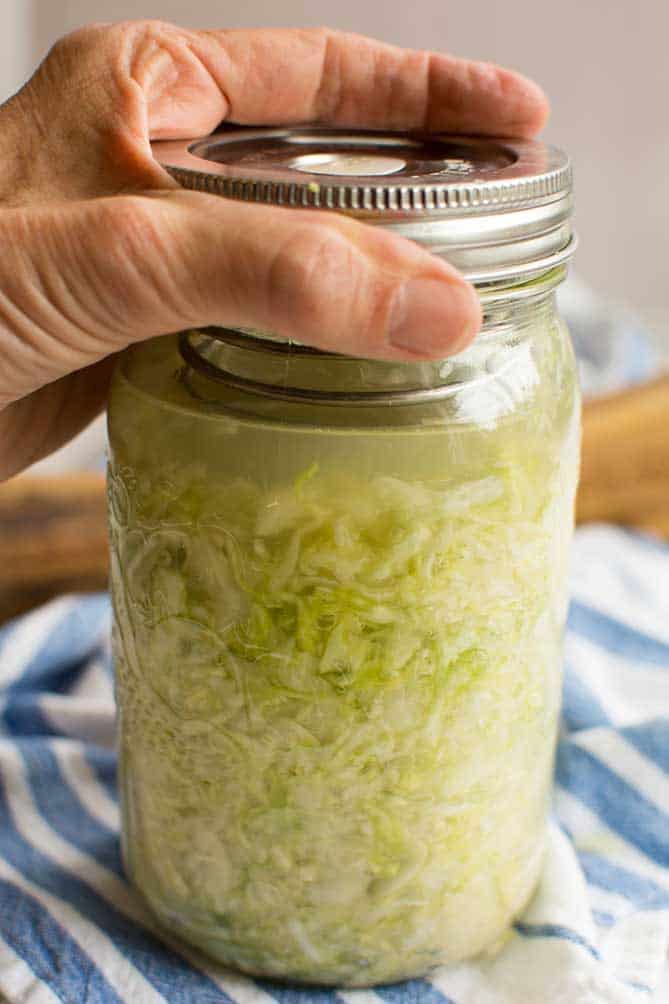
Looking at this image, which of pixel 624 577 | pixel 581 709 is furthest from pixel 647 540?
pixel 581 709

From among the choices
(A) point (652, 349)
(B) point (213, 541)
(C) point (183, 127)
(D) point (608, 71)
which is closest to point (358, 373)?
(B) point (213, 541)

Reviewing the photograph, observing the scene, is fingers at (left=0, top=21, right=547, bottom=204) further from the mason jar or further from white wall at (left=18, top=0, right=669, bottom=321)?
white wall at (left=18, top=0, right=669, bottom=321)

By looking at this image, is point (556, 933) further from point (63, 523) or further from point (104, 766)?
point (63, 523)

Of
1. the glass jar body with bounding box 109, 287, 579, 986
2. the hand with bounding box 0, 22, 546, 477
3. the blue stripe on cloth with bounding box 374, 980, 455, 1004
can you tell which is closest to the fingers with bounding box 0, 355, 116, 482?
the hand with bounding box 0, 22, 546, 477

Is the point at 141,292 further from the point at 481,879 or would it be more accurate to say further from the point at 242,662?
the point at 481,879

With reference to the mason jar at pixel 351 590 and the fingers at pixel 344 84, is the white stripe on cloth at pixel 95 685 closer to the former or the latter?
the mason jar at pixel 351 590
